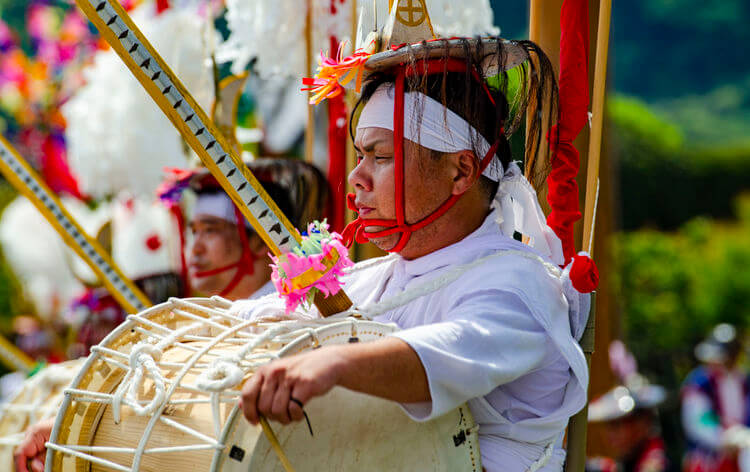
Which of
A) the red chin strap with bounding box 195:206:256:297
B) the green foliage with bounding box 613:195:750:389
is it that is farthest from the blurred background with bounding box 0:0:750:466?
the red chin strap with bounding box 195:206:256:297

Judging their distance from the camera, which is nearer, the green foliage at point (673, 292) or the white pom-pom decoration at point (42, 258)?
the white pom-pom decoration at point (42, 258)

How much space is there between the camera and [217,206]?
3.75 m

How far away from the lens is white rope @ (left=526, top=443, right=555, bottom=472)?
205 cm

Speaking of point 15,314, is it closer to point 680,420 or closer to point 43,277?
point 43,277

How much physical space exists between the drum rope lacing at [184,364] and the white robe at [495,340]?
0.50ft

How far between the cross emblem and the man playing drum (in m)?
0.15

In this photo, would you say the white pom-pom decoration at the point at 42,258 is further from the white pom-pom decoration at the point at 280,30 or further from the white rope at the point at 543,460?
the white rope at the point at 543,460

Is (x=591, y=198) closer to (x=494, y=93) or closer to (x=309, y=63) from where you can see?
(x=494, y=93)

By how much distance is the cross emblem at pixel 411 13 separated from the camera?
89.0 inches

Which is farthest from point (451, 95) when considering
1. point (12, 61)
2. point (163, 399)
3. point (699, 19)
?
point (699, 19)

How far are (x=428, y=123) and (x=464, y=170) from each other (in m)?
0.15

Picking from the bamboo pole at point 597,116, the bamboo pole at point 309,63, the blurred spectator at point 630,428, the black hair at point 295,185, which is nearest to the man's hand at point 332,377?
the bamboo pole at point 597,116

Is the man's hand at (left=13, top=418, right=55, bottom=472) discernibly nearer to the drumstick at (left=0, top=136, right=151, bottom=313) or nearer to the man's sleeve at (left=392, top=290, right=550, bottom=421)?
the drumstick at (left=0, top=136, right=151, bottom=313)

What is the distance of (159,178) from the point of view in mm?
5141
